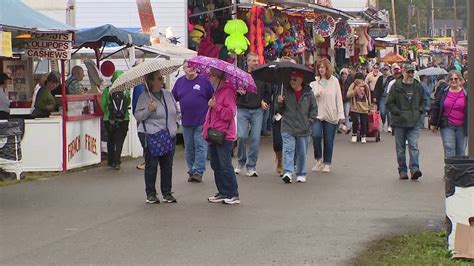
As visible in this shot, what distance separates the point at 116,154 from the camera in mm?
15562

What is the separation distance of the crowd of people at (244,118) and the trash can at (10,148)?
5.20 feet

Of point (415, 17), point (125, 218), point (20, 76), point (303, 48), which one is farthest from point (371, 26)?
point (415, 17)

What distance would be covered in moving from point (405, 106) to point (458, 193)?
6.14m

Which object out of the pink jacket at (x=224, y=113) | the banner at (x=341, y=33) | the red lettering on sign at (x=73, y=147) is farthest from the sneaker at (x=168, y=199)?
the banner at (x=341, y=33)

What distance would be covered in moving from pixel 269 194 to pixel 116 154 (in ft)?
13.5

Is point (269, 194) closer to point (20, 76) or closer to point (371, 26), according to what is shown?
→ point (20, 76)

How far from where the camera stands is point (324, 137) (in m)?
15.1

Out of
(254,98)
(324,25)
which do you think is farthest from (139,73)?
(324,25)

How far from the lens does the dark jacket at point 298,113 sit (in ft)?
44.3

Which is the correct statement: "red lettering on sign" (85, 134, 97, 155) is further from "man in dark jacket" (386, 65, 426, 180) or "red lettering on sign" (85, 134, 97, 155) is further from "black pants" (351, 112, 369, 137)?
"black pants" (351, 112, 369, 137)

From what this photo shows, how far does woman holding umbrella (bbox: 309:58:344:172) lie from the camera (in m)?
15.0

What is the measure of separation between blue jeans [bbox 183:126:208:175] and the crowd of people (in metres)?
0.01

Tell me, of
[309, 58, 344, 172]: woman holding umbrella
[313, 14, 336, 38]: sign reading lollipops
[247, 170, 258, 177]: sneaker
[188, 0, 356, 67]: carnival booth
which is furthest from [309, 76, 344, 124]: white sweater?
[313, 14, 336, 38]: sign reading lollipops

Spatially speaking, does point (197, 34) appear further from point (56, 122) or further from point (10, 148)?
point (10, 148)
